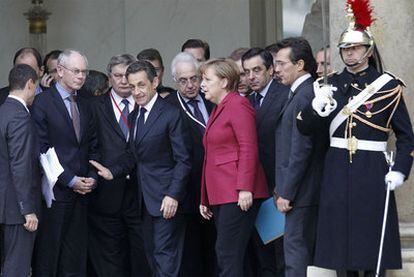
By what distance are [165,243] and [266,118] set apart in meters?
1.10

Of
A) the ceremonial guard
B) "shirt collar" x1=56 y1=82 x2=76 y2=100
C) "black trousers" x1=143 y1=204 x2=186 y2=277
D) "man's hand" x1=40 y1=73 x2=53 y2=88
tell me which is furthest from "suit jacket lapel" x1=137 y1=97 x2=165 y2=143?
the ceremonial guard

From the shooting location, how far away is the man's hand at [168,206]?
30.7ft

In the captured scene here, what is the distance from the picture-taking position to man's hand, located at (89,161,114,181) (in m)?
9.66

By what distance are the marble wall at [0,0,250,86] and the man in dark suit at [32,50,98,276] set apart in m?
3.32

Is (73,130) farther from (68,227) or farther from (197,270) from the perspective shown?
(197,270)

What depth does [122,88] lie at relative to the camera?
32.9 feet

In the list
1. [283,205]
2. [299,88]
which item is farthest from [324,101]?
[283,205]

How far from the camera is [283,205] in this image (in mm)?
8555

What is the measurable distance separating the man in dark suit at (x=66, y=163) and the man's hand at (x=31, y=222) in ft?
1.26

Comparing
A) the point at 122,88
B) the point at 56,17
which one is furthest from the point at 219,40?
the point at 122,88

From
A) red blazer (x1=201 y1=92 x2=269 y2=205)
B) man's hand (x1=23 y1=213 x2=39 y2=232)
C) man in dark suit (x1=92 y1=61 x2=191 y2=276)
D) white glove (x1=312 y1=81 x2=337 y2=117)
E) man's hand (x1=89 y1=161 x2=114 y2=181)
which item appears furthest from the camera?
man's hand (x1=89 y1=161 x2=114 y2=181)

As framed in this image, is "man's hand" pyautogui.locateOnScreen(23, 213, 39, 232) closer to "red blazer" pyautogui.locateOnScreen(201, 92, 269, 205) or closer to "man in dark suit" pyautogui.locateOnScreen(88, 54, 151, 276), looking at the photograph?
"man in dark suit" pyautogui.locateOnScreen(88, 54, 151, 276)

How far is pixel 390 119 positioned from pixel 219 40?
512cm

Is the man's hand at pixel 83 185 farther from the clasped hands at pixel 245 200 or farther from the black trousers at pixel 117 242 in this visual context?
the clasped hands at pixel 245 200
